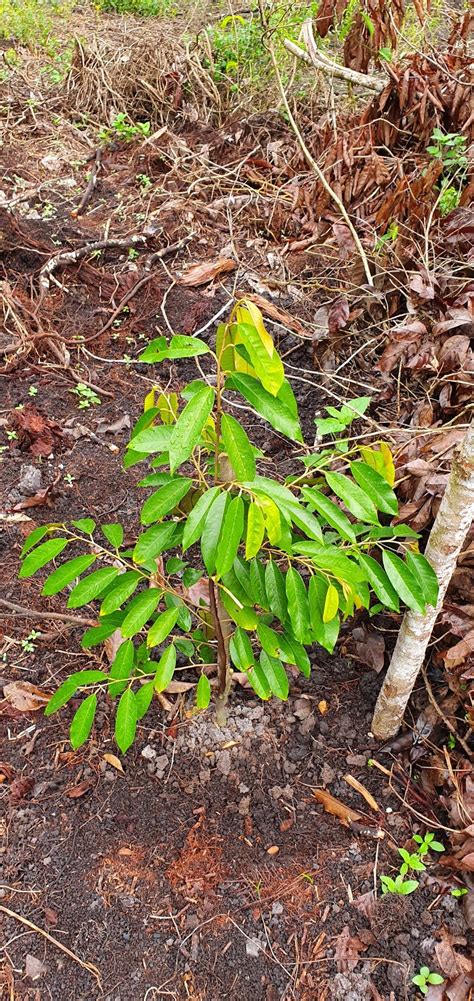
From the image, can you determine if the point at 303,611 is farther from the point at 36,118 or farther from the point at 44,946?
the point at 36,118

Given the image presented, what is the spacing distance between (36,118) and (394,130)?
306 cm

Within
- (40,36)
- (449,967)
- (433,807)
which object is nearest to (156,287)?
(433,807)

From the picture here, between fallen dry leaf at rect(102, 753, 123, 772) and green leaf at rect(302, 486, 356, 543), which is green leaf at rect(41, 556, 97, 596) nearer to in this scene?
green leaf at rect(302, 486, 356, 543)

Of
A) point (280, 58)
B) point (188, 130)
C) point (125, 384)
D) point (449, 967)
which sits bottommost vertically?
point (449, 967)

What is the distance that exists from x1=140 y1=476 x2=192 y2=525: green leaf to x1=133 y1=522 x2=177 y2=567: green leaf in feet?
0.24

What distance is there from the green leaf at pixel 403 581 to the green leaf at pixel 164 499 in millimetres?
474

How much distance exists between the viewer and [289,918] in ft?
5.30

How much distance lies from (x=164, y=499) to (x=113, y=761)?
99 cm

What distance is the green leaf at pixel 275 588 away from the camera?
4.54ft

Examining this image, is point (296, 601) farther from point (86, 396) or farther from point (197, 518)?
point (86, 396)

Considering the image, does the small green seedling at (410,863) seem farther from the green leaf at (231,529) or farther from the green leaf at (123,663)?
the green leaf at (231,529)

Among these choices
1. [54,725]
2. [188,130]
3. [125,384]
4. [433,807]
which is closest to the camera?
[433,807]

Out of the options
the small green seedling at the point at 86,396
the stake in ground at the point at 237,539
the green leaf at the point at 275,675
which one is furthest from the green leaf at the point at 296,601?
the small green seedling at the point at 86,396

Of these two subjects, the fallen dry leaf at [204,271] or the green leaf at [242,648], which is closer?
the green leaf at [242,648]
